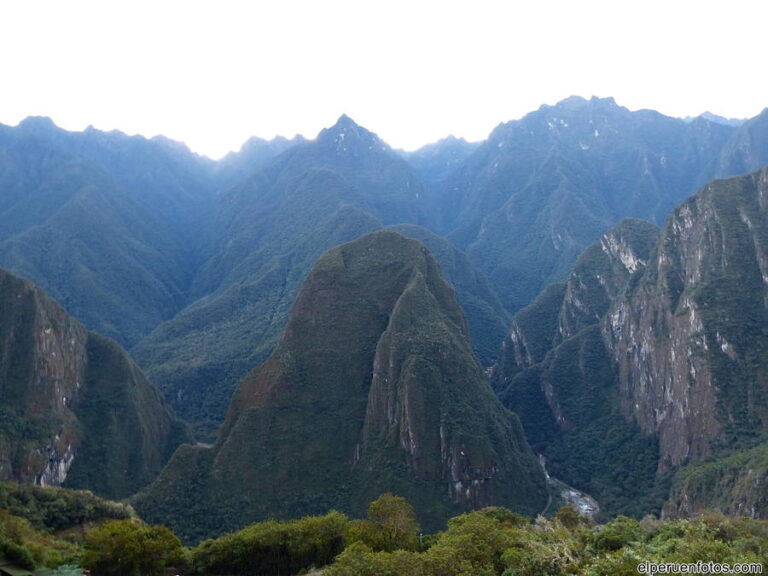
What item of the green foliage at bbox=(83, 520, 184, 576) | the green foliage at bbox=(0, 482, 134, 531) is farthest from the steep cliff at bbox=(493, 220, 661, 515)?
the green foliage at bbox=(83, 520, 184, 576)

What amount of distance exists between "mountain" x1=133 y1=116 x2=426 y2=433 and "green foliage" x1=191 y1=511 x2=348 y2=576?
206ft

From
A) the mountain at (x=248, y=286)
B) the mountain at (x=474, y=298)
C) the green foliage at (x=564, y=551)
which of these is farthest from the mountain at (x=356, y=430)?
the mountain at (x=474, y=298)

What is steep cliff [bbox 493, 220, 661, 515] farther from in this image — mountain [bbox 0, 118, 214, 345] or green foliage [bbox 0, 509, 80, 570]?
mountain [bbox 0, 118, 214, 345]

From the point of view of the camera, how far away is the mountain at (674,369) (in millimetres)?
66188

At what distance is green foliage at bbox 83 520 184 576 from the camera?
103ft

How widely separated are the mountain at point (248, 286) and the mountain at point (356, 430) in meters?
33.0

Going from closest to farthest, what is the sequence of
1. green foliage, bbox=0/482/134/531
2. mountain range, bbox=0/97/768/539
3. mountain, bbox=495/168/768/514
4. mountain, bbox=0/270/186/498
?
green foliage, bbox=0/482/134/531 → mountain range, bbox=0/97/768/539 → mountain, bbox=495/168/768/514 → mountain, bbox=0/270/186/498

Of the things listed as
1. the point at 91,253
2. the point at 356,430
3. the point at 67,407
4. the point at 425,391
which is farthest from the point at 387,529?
the point at 91,253

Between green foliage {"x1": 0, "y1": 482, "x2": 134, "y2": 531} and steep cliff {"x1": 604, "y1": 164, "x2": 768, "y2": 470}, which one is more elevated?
steep cliff {"x1": 604, "y1": 164, "x2": 768, "y2": 470}

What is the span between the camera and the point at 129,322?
14625 centimetres

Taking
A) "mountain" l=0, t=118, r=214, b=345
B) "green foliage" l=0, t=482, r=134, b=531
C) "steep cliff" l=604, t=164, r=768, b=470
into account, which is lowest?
"green foliage" l=0, t=482, r=134, b=531

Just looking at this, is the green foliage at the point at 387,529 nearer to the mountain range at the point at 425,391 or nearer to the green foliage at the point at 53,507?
the green foliage at the point at 53,507

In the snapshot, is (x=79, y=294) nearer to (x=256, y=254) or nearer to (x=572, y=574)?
(x=256, y=254)

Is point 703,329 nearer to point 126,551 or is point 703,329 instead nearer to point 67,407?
point 126,551
